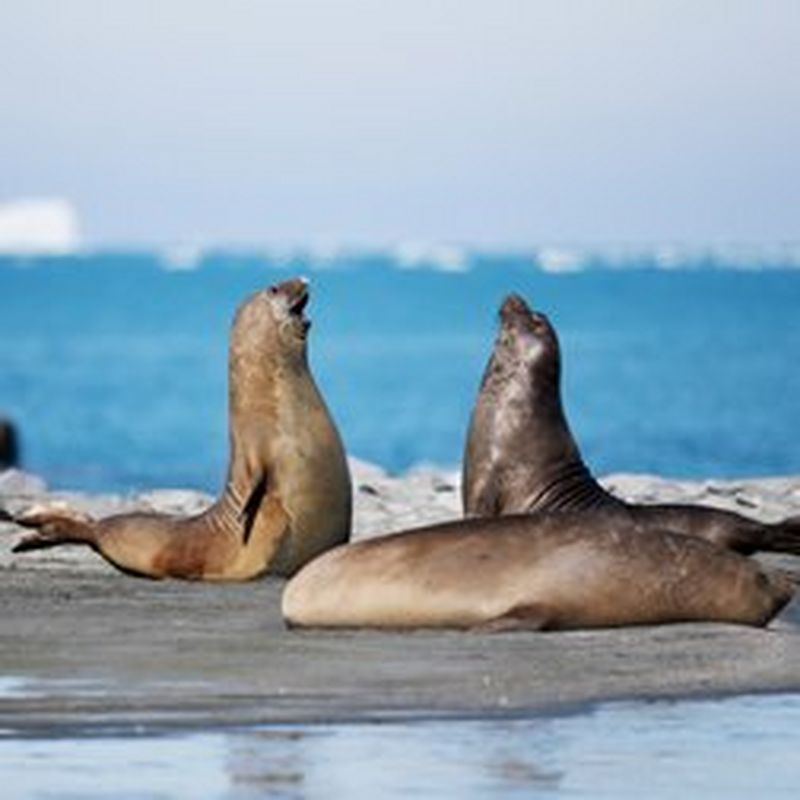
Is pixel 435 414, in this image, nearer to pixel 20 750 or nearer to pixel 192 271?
pixel 20 750

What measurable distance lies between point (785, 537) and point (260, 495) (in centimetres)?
182

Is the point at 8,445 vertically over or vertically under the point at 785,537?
under

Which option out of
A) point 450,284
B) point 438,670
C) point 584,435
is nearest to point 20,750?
point 438,670

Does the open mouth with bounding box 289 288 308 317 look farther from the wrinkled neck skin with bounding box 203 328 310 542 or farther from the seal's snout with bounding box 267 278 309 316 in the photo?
the wrinkled neck skin with bounding box 203 328 310 542

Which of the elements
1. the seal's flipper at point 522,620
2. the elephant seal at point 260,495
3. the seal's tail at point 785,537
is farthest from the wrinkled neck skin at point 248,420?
the seal's flipper at point 522,620

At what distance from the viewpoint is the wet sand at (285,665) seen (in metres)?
10.1

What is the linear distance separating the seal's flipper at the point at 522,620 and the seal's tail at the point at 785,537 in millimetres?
2386

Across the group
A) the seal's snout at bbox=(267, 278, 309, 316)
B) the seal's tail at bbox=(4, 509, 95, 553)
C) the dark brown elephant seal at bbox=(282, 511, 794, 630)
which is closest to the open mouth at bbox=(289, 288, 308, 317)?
the seal's snout at bbox=(267, 278, 309, 316)

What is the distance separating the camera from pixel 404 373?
72.9 m

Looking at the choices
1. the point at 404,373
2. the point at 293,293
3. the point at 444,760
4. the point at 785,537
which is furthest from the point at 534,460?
the point at 404,373

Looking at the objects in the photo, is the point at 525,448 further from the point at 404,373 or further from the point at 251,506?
the point at 404,373

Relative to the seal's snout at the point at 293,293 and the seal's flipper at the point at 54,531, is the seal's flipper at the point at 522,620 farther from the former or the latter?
the seal's snout at the point at 293,293

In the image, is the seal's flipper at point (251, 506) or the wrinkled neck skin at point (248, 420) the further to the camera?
the wrinkled neck skin at point (248, 420)

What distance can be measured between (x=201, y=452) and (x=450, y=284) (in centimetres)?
12169
